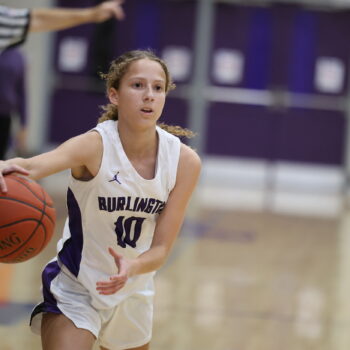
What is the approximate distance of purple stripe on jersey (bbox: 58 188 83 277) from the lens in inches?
110

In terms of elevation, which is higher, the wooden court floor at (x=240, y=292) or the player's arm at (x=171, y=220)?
the player's arm at (x=171, y=220)

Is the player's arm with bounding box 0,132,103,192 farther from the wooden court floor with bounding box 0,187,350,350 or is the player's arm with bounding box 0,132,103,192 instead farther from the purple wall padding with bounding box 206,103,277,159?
the purple wall padding with bounding box 206,103,277,159

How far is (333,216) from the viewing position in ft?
33.8

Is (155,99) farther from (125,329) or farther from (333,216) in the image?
(333,216)

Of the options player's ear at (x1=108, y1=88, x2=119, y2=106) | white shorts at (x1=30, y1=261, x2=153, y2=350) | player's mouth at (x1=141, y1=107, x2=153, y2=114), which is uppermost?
player's ear at (x1=108, y1=88, x2=119, y2=106)

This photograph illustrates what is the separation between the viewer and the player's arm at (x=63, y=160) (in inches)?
99.4

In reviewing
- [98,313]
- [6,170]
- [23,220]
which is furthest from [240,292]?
[6,170]

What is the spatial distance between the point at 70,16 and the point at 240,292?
2227 millimetres

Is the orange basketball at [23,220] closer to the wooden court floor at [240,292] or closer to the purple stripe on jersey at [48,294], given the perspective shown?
the purple stripe on jersey at [48,294]

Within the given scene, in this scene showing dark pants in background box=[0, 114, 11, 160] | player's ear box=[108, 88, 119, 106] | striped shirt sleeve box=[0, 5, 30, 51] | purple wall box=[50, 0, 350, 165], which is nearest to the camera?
player's ear box=[108, 88, 119, 106]

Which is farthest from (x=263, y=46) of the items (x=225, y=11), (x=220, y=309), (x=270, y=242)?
(x=220, y=309)

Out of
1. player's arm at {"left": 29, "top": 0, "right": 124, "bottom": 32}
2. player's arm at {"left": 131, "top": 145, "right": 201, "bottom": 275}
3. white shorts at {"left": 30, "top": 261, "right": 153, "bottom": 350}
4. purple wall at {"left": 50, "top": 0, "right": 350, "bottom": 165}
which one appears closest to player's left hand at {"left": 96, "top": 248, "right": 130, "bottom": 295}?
player's arm at {"left": 131, "top": 145, "right": 201, "bottom": 275}

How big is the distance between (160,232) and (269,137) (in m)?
11.1

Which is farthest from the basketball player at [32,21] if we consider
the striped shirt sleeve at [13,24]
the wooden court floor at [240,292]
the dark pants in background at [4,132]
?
the wooden court floor at [240,292]
